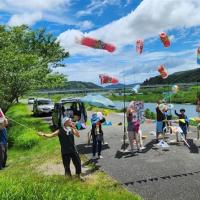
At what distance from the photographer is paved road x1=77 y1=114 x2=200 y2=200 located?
1048 centimetres

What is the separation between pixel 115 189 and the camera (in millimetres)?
10781

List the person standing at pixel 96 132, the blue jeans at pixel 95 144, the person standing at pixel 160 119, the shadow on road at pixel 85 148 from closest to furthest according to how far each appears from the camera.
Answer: the person standing at pixel 96 132 → the blue jeans at pixel 95 144 → the shadow on road at pixel 85 148 → the person standing at pixel 160 119

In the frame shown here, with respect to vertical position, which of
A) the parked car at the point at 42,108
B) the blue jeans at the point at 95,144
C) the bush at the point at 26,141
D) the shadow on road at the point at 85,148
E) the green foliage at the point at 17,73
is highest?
the green foliage at the point at 17,73

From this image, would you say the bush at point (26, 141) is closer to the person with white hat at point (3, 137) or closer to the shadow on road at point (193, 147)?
the person with white hat at point (3, 137)

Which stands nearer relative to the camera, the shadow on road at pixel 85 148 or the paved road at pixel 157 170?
the paved road at pixel 157 170

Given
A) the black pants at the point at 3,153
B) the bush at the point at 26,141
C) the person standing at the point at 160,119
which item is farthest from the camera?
the bush at the point at 26,141

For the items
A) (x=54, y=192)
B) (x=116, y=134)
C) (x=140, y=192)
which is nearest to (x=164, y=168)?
(x=140, y=192)

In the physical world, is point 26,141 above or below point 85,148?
below

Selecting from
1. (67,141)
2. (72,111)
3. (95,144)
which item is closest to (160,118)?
(95,144)

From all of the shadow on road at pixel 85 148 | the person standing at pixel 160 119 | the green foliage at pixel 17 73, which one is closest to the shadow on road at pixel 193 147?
A: the person standing at pixel 160 119

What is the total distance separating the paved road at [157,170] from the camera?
413 inches

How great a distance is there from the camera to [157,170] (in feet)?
41.8

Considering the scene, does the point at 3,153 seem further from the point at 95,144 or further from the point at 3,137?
the point at 95,144

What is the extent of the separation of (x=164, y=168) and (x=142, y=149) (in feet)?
10.9
